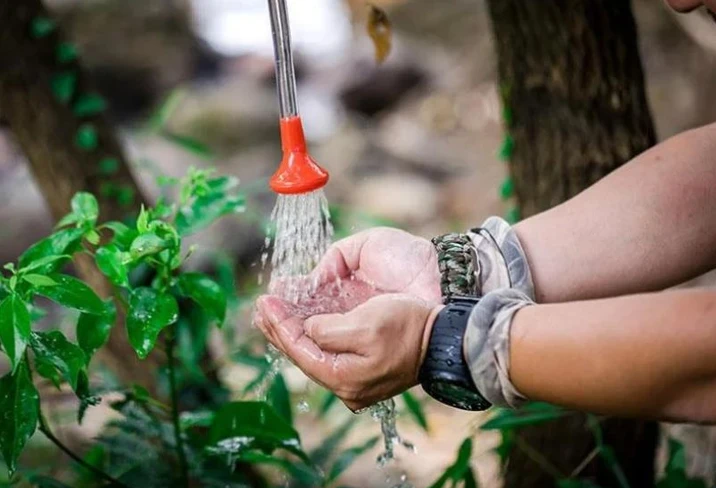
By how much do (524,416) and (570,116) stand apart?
694mm

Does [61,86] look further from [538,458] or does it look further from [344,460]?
[538,458]

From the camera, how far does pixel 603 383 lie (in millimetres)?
1507

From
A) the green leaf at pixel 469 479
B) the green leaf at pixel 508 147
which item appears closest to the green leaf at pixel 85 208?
the green leaf at pixel 469 479

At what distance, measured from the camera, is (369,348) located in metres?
1.65

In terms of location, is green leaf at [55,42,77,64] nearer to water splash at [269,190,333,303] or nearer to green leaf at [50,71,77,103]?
green leaf at [50,71,77,103]

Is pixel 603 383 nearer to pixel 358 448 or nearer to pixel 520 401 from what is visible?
pixel 520 401

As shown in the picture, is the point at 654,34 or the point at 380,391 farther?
the point at 654,34

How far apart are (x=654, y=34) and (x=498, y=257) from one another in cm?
384

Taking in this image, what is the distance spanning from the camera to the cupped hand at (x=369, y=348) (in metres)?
1.65

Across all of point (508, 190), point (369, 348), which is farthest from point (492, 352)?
point (508, 190)

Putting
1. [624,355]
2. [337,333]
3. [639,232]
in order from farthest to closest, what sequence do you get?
[639,232] → [337,333] → [624,355]

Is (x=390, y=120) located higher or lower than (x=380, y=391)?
higher

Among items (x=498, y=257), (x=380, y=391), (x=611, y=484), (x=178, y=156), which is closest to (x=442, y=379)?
(x=380, y=391)

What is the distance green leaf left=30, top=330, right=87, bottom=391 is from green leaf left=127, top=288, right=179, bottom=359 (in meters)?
0.09
